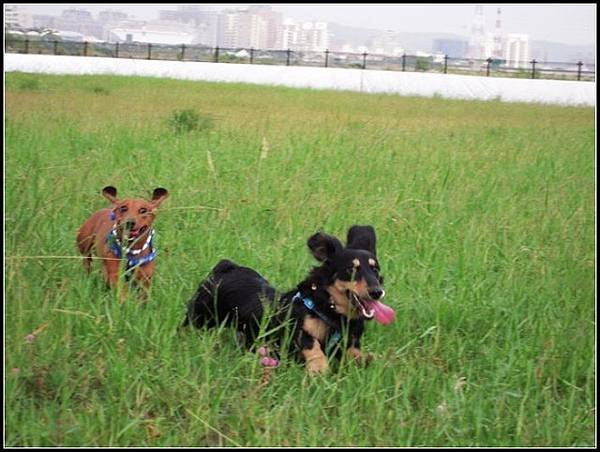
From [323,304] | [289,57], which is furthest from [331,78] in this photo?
[323,304]

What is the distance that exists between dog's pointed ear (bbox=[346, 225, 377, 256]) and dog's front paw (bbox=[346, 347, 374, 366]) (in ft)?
1.71

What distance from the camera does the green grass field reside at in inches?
136

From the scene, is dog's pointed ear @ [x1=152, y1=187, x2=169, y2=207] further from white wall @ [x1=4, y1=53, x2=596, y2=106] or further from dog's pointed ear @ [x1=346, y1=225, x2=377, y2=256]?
white wall @ [x1=4, y1=53, x2=596, y2=106]

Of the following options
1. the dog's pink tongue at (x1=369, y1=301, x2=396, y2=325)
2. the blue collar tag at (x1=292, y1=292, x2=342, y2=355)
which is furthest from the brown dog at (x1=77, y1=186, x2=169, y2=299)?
the dog's pink tongue at (x1=369, y1=301, x2=396, y2=325)

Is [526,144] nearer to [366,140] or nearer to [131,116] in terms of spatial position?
[366,140]

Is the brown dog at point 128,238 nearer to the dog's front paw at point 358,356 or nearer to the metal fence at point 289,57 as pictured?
the dog's front paw at point 358,356

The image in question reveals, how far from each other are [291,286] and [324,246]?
88 cm

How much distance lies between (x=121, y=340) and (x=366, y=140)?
24.7 ft

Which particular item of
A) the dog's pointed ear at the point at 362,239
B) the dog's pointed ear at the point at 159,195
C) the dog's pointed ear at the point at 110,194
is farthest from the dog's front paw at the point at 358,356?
the dog's pointed ear at the point at 110,194

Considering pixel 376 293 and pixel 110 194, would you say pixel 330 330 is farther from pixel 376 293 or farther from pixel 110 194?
pixel 110 194

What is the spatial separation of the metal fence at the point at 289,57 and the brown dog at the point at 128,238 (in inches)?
994

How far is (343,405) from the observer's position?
3527 mm

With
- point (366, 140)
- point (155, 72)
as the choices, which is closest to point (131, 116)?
point (366, 140)

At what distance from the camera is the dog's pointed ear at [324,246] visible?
4160 millimetres
